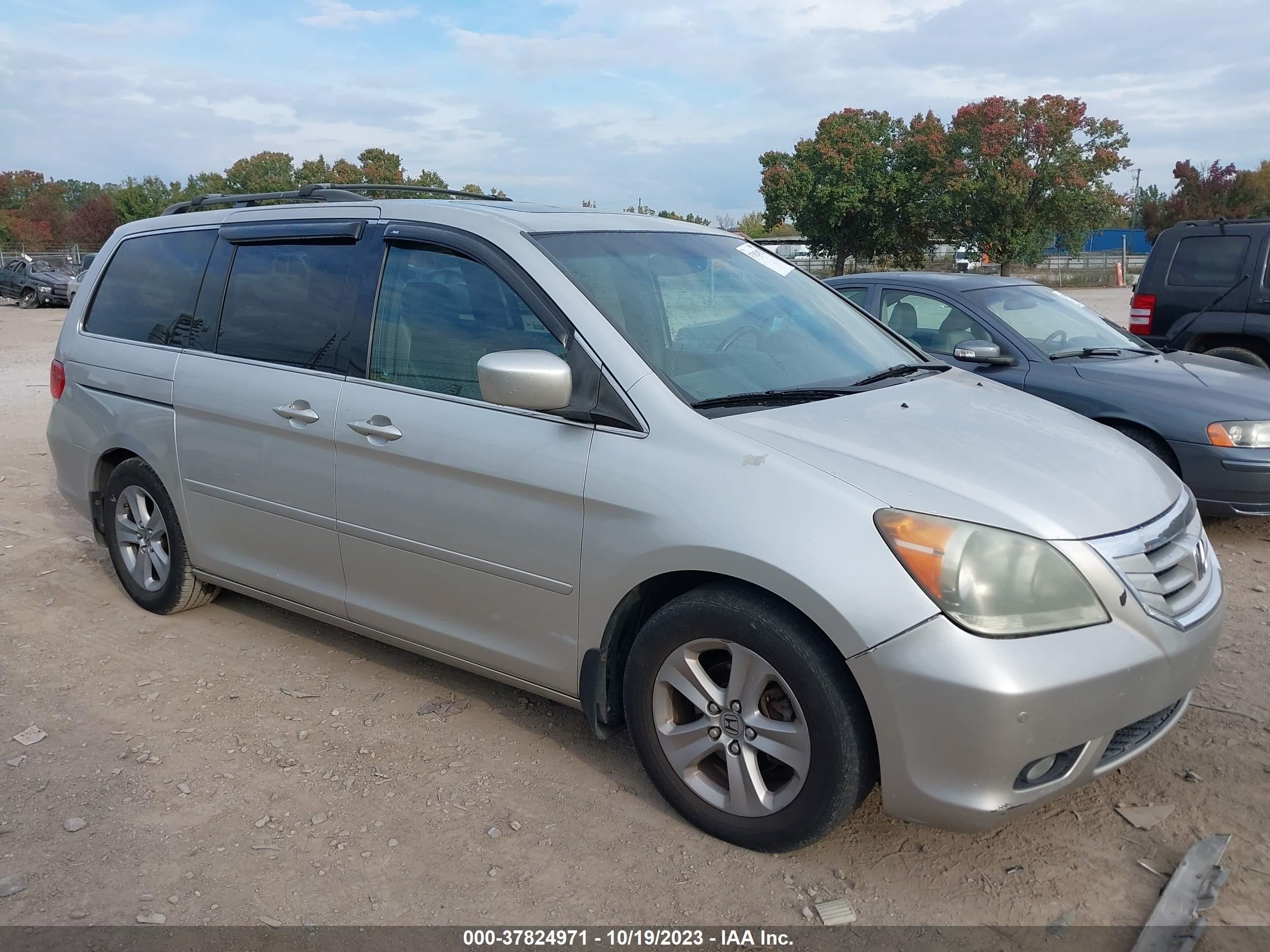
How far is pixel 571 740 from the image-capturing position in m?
3.74

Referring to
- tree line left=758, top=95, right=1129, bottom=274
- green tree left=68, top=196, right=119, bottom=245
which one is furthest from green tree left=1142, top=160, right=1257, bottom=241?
green tree left=68, top=196, right=119, bottom=245

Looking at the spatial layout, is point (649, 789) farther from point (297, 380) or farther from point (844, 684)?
point (297, 380)

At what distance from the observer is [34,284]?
98.8 ft

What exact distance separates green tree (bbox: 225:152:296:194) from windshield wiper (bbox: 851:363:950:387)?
176ft

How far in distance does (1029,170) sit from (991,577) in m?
32.1

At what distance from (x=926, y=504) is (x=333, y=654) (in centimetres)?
289

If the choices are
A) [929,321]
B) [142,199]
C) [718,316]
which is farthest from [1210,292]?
[142,199]

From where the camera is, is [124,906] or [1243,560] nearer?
[124,906]

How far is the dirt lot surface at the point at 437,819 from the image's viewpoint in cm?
281

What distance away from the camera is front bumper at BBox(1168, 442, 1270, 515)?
5.66 m

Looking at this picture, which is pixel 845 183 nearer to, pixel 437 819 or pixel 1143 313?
pixel 1143 313

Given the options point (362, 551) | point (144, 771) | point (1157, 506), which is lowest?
point (144, 771)

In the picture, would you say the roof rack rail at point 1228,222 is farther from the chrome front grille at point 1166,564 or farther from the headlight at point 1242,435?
the chrome front grille at point 1166,564

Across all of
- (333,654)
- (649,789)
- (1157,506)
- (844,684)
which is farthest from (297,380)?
(1157,506)
